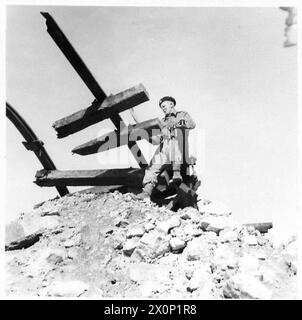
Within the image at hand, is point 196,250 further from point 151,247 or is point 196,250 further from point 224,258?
point 151,247

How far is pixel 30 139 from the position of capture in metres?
7.41

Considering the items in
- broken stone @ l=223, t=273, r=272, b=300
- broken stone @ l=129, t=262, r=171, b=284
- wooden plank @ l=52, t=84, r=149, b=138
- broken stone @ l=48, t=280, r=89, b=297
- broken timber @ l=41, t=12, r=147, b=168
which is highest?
broken timber @ l=41, t=12, r=147, b=168

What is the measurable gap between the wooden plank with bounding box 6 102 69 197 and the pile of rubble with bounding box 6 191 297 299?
62.6 inches

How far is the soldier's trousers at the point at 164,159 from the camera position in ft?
19.9

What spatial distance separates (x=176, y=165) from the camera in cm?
606

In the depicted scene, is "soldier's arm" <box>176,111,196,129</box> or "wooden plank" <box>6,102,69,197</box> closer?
"soldier's arm" <box>176,111,196,129</box>

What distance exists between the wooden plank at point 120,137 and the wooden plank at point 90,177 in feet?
1.41

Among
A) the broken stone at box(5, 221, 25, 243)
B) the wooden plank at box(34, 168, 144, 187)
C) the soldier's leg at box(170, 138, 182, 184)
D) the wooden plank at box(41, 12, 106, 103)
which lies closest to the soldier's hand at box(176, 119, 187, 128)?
the soldier's leg at box(170, 138, 182, 184)

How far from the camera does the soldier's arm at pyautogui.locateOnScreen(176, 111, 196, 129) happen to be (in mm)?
6211

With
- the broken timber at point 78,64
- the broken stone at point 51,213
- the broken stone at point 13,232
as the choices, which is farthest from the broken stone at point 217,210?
the broken stone at point 13,232

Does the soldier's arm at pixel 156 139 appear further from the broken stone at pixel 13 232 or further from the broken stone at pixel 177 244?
the broken stone at pixel 13 232

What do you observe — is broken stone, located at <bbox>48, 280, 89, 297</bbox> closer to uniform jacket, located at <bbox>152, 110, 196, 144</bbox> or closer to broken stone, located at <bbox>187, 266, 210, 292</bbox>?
broken stone, located at <bbox>187, 266, 210, 292</bbox>
